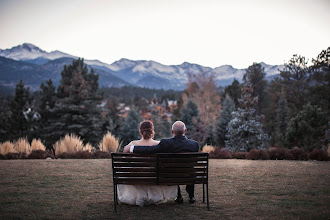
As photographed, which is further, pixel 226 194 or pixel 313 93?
pixel 313 93

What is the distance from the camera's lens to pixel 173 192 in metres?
5.50

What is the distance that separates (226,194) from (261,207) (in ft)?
3.72

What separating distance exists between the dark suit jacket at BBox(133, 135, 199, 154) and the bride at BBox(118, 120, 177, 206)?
270 millimetres

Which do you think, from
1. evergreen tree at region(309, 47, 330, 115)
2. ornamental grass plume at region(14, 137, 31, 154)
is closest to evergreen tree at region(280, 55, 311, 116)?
evergreen tree at region(309, 47, 330, 115)

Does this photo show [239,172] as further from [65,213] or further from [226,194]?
[65,213]

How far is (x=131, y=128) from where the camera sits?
1303 inches

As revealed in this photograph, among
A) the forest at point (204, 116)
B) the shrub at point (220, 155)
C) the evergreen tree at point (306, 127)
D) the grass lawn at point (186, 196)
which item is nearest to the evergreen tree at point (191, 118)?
the forest at point (204, 116)

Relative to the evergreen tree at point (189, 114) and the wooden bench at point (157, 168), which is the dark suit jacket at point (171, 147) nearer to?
Answer: the wooden bench at point (157, 168)

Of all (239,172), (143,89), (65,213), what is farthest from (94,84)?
(143,89)

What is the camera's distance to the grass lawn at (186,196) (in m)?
4.75

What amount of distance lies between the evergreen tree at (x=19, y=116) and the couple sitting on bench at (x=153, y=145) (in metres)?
33.1

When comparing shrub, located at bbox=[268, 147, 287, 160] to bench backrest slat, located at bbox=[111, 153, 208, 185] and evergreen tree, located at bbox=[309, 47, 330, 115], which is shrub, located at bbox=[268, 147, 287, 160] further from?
evergreen tree, located at bbox=[309, 47, 330, 115]

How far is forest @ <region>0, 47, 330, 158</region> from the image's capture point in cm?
1995

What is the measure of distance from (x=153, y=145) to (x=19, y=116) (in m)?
34.1
